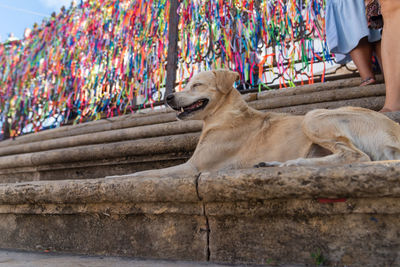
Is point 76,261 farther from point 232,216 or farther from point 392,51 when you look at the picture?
point 392,51

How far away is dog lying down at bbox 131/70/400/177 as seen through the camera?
1.79 m

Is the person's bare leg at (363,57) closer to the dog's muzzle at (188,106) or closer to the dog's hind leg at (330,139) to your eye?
the dog's hind leg at (330,139)

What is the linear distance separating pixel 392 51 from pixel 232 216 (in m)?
2.20

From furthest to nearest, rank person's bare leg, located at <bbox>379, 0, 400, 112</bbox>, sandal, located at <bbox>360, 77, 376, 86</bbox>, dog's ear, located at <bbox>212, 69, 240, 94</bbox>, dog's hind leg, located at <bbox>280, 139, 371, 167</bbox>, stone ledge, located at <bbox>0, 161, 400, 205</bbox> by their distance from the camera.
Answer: sandal, located at <bbox>360, 77, 376, 86</bbox> < dog's ear, located at <bbox>212, 69, 240, 94</bbox> < person's bare leg, located at <bbox>379, 0, 400, 112</bbox> < dog's hind leg, located at <bbox>280, 139, 371, 167</bbox> < stone ledge, located at <bbox>0, 161, 400, 205</bbox>

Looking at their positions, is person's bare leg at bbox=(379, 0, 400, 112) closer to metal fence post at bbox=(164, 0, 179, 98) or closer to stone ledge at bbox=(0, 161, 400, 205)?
stone ledge at bbox=(0, 161, 400, 205)

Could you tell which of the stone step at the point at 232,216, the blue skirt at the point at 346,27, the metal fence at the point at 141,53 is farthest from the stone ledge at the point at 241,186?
the metal fence at the point at 141,53

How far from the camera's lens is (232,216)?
57.1 inches

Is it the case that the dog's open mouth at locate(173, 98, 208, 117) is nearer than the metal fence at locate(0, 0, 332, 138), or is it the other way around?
the dog's open mouth at locate(173, 98, 208, 117)

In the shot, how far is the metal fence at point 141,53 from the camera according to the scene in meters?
4.88

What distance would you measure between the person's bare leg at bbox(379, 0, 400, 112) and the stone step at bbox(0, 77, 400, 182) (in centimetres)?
30

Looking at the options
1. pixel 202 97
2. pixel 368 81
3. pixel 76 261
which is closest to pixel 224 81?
pixel 202 97

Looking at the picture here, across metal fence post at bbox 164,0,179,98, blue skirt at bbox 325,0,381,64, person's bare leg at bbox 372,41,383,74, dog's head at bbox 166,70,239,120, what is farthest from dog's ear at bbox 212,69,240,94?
metal fence post at bbox 164,0,179,98

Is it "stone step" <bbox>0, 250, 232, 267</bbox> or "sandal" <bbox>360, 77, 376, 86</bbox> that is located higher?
"sandal" <bbox>360, 77, 376, 86</bbox>

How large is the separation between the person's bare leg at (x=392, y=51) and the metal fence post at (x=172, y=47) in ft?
10.7
